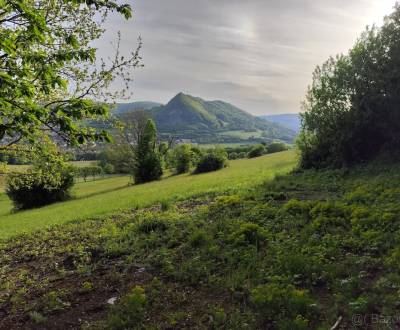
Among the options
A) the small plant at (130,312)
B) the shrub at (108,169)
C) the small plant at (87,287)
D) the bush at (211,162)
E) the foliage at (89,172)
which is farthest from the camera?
the shrub at (108,169)

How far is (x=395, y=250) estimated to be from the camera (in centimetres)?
751

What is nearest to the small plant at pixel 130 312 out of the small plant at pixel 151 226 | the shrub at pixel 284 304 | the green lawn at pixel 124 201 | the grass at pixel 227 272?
the grass at pixel 227 272

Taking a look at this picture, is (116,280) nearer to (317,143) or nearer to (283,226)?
(283,226)

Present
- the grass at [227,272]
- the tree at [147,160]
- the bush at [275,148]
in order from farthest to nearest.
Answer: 1. the bush at [275,148]
2. the tree at [147,160]
3. the grass at [227,272]

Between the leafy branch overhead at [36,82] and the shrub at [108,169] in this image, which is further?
the shrub at [108,169]

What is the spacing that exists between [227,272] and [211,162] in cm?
5093

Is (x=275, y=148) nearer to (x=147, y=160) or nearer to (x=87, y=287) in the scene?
(x=147, y=160)

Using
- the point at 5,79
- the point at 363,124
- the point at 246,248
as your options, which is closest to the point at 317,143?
the point at 363,124

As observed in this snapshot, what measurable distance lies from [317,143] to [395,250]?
20677mm

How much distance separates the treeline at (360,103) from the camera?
2331cm

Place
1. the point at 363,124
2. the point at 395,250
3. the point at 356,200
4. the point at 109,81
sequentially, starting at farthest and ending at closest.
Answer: the point at 363,124, the point at 356,200, the point at 109,81, the point at 395,250

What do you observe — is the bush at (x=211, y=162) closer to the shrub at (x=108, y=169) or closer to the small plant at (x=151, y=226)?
the small plant at (x=151, y=226)

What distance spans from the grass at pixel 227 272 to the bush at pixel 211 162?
45299 mm

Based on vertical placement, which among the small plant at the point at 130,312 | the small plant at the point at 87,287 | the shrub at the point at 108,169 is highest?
the small plant at the point at 130,312
